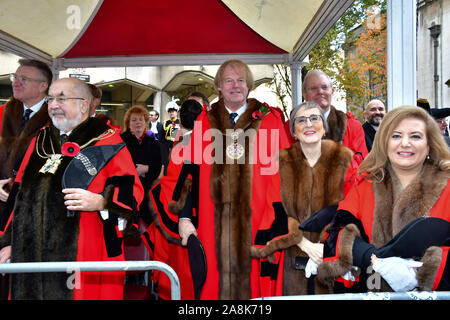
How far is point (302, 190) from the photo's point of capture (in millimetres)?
2748

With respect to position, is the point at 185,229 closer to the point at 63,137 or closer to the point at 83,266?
the point at 63,137

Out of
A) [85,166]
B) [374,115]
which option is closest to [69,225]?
[85,166]

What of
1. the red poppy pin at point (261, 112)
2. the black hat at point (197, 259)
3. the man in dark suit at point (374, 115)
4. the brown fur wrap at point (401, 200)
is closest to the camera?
the brown fur wrap at point (401, 200)

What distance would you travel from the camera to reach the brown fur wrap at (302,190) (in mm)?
2695

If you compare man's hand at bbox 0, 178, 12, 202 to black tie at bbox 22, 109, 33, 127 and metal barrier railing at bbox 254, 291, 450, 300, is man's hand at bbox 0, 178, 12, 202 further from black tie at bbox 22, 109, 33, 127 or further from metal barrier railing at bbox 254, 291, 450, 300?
metal barrier railing at bbox 254, 291, 450, 300

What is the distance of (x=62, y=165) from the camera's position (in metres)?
2.71

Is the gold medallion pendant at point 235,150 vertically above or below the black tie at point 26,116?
below

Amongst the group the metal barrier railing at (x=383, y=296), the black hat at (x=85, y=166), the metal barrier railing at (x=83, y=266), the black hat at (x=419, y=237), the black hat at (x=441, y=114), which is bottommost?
the metal barrier railing at (x=383, y=296)

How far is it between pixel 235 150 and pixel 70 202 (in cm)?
125

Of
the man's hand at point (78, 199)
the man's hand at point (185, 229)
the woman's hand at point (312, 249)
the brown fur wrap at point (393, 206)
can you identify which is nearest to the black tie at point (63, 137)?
the man's hand at point (78, 199)

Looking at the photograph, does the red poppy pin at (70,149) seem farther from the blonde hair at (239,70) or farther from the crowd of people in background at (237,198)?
the blonde hair at (239,70)

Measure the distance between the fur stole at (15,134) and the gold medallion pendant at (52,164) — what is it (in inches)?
18.6
